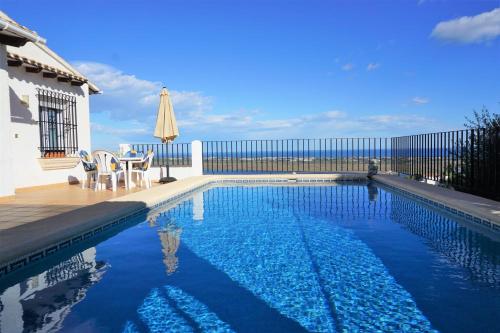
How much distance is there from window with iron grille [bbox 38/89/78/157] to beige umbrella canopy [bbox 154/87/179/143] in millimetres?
2480

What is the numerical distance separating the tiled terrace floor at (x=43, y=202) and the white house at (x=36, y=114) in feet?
1.26

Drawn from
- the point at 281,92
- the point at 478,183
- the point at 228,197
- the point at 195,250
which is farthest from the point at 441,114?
the point at 195,250

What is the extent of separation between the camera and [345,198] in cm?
859

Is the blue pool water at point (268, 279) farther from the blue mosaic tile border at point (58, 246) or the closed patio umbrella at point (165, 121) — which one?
the closed patio umbrella at point (165, 121)

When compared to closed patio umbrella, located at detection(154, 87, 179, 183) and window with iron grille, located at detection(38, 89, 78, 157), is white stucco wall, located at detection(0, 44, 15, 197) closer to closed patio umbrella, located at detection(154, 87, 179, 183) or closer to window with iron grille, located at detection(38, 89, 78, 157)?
window with iron grille, located at detection(38, 89, 78, 157)

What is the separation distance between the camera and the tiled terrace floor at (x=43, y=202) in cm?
533

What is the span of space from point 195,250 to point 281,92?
19.0 meters

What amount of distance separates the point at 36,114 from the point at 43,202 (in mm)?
3571

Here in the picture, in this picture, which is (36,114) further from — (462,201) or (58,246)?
(462,201)

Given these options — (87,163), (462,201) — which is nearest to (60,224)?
A: (87,163)

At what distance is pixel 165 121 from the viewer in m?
10.9

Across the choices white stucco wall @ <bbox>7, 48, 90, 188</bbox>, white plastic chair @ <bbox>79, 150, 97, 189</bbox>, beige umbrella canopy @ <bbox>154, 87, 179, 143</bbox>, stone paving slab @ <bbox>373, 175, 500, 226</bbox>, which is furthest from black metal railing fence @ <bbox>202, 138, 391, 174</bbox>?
white stucco wall @ <bbox>7, 48, 90, 188</bbox>

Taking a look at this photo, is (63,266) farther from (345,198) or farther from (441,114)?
(441,114)

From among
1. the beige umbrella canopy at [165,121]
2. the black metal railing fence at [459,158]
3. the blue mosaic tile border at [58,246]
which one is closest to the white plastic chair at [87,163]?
the beige umbrella canopy at [165,121]
